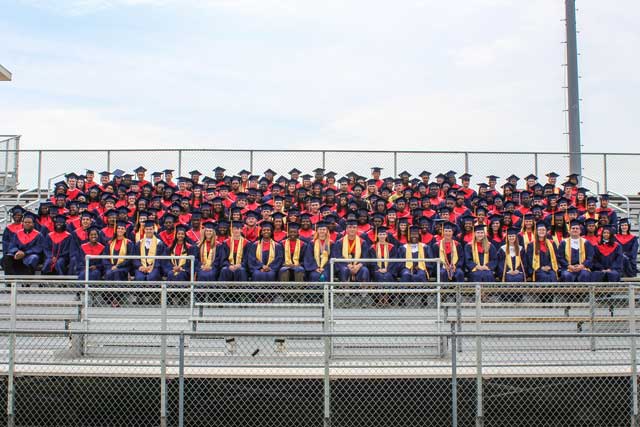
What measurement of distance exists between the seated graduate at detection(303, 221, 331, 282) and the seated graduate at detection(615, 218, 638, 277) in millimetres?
4914

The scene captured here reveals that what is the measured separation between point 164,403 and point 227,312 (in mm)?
1909

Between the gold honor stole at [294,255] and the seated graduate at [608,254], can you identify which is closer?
the gold honor stole at [294,255]

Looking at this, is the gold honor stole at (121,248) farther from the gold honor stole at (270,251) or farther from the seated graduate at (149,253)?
the gold honor stole at (270,251)

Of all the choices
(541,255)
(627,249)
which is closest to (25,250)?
(541,255)

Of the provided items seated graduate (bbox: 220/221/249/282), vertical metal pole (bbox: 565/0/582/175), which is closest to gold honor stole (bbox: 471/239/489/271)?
seated graduate (bbox: 220/221/249/282)

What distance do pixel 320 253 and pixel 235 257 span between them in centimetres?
132

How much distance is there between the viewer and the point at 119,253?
39.3 feet

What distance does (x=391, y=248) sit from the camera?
12273 millimetres

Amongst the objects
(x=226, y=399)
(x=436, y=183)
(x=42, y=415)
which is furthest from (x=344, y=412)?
(x=436, y=183)

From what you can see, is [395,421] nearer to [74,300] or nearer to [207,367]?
[207,367]

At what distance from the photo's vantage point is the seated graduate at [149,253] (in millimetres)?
11773

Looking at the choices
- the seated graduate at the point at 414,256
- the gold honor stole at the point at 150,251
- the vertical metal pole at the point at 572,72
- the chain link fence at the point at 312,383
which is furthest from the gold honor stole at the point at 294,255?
the vertical metal pole at the point at 572,72

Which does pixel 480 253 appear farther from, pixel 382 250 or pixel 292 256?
pixel 292 256

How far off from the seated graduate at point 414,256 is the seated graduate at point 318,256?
1.12 metres
